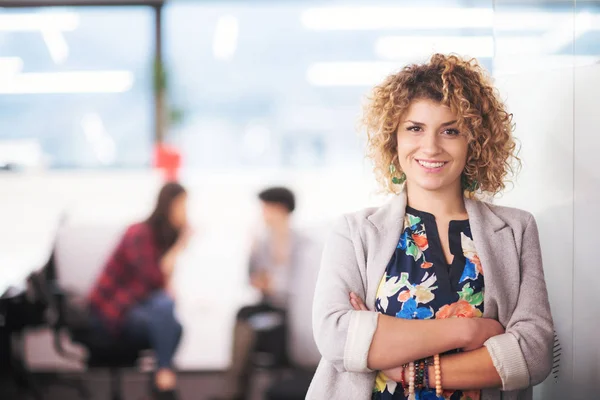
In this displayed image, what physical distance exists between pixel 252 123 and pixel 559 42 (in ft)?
8.75

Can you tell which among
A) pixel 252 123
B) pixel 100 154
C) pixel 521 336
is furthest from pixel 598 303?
pixel 100 154

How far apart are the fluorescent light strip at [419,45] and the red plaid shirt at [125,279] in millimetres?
1922

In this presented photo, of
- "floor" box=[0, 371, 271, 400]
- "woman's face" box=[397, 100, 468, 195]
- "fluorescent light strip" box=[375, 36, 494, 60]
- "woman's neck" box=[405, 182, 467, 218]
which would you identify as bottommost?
"floor" box=[0, 371, 271, 400]

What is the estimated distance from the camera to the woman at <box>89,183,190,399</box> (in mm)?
3299

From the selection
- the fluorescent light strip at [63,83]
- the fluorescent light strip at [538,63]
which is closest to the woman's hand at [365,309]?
the fluorescent light strip at [538,63]

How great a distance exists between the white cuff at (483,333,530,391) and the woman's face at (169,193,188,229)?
256 centimetres

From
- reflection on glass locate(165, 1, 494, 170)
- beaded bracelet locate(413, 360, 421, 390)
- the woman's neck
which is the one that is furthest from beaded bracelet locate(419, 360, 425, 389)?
reflection on glass locate(165, 1, 494, 170)

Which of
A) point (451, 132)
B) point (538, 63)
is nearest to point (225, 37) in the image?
point (538, 63)

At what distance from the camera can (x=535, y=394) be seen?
1.70 metres

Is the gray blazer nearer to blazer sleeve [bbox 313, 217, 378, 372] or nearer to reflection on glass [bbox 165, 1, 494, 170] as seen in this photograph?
blazer sleeve [bbox 313, 217, 378, 372]

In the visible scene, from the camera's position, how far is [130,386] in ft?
11.9

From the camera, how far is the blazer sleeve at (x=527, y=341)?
120 cm

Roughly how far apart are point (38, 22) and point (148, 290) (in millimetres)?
1979

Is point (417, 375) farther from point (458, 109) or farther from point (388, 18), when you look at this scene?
point (388, 18)
